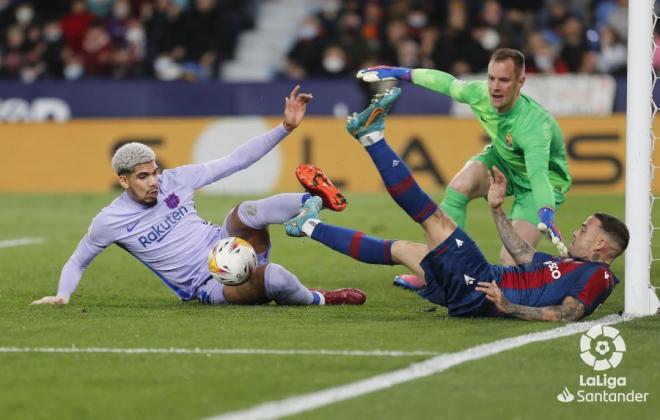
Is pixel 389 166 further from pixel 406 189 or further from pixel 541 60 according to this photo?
pixel 541 60

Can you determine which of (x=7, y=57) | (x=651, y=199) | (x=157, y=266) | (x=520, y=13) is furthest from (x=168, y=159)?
(x=651, y=199)

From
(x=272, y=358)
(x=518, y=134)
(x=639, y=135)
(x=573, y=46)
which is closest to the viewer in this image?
(x=272, y=358)

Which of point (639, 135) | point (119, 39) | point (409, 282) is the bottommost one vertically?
point (409, 282)

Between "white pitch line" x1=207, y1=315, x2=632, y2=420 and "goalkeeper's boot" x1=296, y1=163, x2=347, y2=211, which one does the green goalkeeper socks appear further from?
"white pitch line" x1=207, y1=315, x2=632, y2=420

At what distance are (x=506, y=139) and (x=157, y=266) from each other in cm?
256

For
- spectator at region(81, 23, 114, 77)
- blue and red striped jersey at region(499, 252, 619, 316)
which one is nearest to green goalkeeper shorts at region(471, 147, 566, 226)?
blue and red striped jersey at region(499, 252, 619, 316)

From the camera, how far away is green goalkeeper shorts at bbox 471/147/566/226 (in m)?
10.1

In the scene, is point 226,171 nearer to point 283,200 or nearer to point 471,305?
point 283,200

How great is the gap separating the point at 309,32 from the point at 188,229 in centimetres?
1291

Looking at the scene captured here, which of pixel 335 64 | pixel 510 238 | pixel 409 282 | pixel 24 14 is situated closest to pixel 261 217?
pixel 409 282

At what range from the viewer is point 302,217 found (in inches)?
340

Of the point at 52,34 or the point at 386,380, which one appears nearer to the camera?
the point at 386,380

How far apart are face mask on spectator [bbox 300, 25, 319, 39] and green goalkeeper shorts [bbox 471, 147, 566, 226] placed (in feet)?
39.1

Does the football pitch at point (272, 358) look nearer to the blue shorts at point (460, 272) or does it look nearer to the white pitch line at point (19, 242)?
the blue shorts at point (460, 272)
